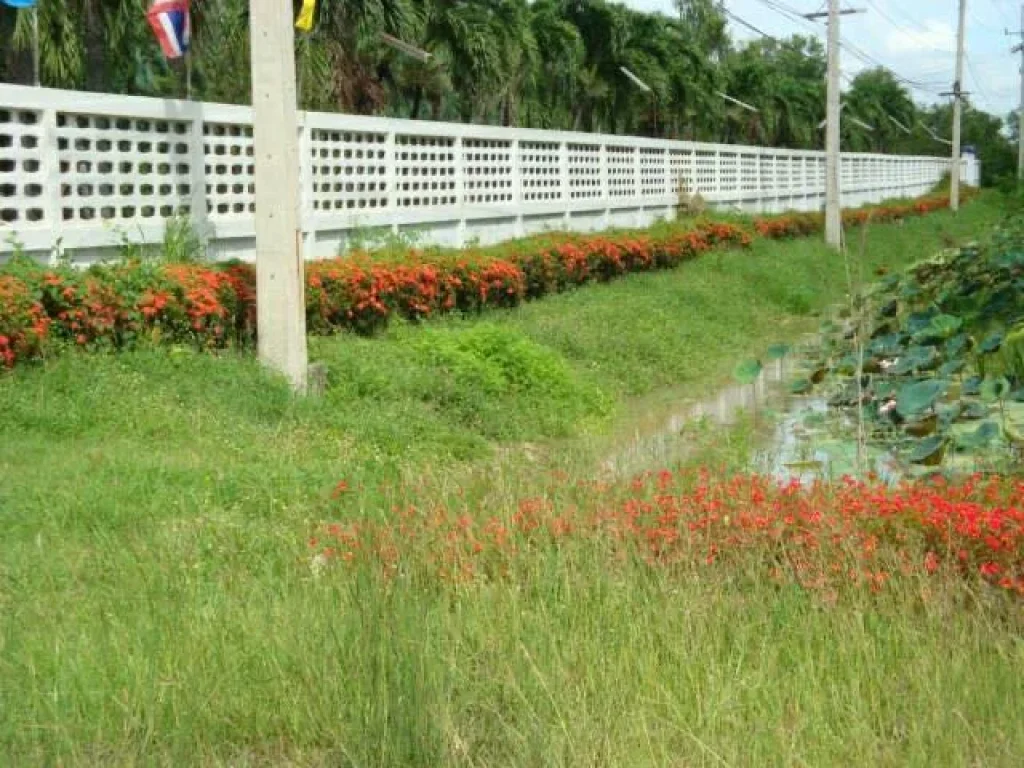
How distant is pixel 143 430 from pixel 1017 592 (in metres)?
4.43

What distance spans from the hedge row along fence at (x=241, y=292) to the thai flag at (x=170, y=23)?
1.46 m

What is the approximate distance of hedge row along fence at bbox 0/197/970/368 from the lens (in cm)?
730

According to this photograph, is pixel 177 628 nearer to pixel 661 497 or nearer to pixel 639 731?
pixel 639 731

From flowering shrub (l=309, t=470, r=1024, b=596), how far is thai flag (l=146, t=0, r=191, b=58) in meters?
4.85

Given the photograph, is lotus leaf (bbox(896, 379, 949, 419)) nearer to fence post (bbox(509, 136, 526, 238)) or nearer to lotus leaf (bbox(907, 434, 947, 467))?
lotus leaf (bbox(907, 434, 947, 467))

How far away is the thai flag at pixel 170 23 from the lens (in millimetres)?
8703

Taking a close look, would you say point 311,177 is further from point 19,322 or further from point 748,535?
point 748,535

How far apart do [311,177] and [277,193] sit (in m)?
2.86

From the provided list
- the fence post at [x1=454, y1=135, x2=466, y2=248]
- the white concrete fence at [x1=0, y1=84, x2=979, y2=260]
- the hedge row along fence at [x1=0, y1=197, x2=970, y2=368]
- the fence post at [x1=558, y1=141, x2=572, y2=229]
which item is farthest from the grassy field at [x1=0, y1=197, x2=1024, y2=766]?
the fence post at [x1=558, y1=141, x2=572, y2=229]

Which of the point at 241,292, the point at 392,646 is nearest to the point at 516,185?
the point at 241,292

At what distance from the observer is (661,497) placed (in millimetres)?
5129

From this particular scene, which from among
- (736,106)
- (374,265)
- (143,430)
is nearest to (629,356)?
(374,265)

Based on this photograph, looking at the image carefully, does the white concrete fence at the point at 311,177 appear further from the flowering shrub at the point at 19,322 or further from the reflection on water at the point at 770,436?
the reflection on water at the point at 770,436

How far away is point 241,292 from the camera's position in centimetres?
884
